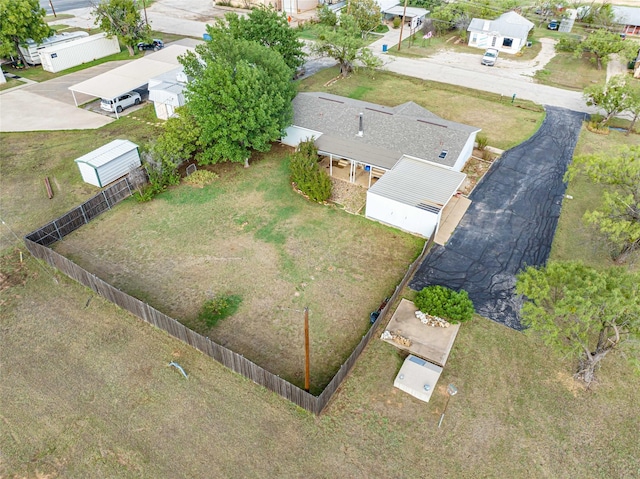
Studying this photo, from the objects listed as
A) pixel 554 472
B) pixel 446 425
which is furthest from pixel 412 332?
pixel 554 472

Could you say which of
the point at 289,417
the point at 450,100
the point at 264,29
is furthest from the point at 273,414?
the point at 450,100

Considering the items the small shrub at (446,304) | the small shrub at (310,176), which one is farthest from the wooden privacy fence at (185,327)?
the small shrub at (310,176)

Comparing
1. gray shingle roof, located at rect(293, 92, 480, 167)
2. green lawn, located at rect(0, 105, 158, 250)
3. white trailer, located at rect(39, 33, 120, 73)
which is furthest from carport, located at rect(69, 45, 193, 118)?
gray shingle roof, located at rect(293, 92, 480, 167)

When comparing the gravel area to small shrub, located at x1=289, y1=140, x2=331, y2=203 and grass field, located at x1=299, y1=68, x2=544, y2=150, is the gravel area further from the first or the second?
grass field, located at x1=299, y1=68, x2=544, y2=150

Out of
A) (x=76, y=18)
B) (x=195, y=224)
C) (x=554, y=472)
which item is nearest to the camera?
(x=554, y=472)

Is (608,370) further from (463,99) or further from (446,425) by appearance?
(463,99)
